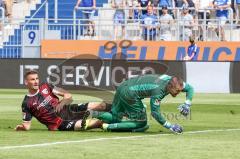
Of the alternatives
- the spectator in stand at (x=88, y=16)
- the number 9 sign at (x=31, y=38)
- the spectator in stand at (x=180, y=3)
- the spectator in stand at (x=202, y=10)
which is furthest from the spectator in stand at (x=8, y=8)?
the spectator in stand at (x=202, y=10)

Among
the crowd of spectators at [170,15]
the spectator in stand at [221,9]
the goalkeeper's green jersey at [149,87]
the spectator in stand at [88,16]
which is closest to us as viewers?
the goalkeeper's green jersey at [149,87]

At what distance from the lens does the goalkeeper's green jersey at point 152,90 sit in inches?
612

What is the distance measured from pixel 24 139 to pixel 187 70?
18.7m

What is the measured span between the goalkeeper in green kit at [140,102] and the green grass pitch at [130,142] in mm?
291

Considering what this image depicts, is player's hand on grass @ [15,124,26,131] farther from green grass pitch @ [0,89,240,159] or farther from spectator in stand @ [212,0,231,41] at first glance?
spectator in stand @ [212,0,231,41]

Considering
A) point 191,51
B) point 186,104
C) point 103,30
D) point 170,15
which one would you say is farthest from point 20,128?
point 170,15

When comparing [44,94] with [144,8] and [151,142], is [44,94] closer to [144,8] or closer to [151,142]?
[151,142]

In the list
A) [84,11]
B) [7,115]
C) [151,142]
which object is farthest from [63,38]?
[151,142]

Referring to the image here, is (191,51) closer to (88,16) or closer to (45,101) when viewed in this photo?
(88,16)

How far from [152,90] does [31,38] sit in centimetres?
2101

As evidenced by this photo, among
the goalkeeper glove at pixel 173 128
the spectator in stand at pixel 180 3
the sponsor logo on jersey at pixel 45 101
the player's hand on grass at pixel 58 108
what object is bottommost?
the goalkeeper glove at pixel 173 128

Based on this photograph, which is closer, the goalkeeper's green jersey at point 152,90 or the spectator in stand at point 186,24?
the goalkeeper's green jersey at point 152,90

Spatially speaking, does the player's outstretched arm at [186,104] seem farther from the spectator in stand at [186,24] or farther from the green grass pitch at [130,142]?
the spectator in stand at [186,24]

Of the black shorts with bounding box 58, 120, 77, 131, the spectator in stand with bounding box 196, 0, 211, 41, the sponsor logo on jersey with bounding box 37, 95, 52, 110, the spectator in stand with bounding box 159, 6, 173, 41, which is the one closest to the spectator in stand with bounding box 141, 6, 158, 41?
the spectator in stand with bounding box 159, 6, 173, 41
